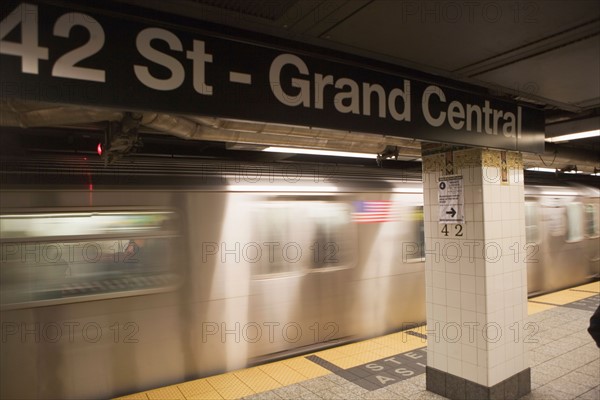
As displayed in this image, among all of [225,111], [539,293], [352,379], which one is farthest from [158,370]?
[539,293]

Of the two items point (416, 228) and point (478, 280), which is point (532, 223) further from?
point (478, 280)

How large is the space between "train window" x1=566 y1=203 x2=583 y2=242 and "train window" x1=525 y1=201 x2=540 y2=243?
126 cm

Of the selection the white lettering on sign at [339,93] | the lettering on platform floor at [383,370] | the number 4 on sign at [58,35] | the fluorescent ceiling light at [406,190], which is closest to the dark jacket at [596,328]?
the white lettering on sign at [339,93]

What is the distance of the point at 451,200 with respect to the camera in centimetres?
361

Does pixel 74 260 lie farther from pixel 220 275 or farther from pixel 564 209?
pixel 564 209

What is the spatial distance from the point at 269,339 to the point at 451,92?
317 centimetres

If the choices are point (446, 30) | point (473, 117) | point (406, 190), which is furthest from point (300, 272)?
point (446, 30)

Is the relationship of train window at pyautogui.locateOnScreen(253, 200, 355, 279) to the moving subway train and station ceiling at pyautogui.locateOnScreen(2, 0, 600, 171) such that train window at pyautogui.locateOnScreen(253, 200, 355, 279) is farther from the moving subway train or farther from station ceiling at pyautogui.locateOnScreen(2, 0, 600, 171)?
station ceiling at pyautogui.locateOnScreen(2, 0, 600, 171)

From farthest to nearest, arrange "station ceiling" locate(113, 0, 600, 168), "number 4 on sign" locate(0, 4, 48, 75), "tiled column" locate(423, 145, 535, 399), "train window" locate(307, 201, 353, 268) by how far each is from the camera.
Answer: "train window" locate(307, 201, 353, 268)
"tiled column" locate(423, 145, 535, 399)
"station ceiling" locate(113, 0, 600, 168)
"number 4 on sign" locate(0, 4, 48, 75)

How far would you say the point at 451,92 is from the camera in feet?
9.64

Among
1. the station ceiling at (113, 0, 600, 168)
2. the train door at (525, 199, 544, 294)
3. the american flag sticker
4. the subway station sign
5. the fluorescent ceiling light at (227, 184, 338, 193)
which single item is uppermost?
the station ceiling at (113, 0, 600, 168)

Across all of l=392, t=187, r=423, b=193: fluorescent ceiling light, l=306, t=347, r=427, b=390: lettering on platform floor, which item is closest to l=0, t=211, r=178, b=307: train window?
l=306, t=347, r=427, b=390: lettering on platform floor

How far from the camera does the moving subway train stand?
326cm

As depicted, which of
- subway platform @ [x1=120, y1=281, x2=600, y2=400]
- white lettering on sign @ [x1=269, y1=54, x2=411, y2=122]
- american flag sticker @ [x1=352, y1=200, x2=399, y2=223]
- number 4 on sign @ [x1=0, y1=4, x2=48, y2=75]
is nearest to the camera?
number 4 on sign @ [x1=0, y1=4, x2=48, y2=75]
